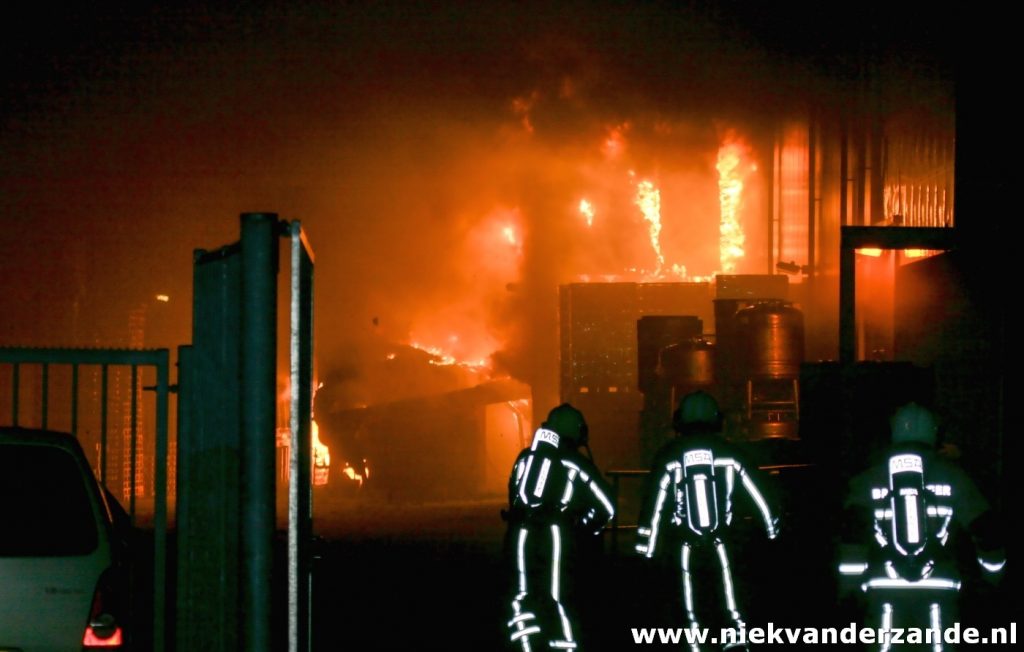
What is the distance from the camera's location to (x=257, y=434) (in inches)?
145

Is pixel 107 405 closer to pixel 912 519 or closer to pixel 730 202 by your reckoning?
pixel 912 519

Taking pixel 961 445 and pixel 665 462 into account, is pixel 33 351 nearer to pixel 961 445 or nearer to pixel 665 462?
pixel 665 462

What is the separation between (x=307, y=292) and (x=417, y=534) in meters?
15.0

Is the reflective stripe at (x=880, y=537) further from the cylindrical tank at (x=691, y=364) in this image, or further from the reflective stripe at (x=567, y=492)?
the cylindrical tank at (x=691, y=364)

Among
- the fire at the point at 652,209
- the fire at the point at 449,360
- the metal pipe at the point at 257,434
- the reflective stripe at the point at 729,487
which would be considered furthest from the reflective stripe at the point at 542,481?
the fire at the point at 652,209

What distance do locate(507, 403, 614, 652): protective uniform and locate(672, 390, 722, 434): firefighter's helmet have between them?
71 centimetres

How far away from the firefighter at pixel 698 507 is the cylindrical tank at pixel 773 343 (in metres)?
14.1

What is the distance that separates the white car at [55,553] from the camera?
14.7 ft

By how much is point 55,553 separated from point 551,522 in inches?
125

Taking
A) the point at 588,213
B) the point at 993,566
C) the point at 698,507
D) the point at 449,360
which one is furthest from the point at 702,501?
the point at 588,213

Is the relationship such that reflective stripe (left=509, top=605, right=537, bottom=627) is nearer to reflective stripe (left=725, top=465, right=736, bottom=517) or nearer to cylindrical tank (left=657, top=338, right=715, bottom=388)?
reflective stripe (left=725, top=465, right=736, bottom=517)

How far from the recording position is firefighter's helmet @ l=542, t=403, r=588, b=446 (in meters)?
7.15

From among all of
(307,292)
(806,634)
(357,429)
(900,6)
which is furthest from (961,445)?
(357,429)

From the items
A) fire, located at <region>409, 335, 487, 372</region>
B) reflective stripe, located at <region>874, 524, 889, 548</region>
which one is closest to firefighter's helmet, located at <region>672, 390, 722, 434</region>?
reflective stripe, located at <region>874, 524, 889, 548</region>
